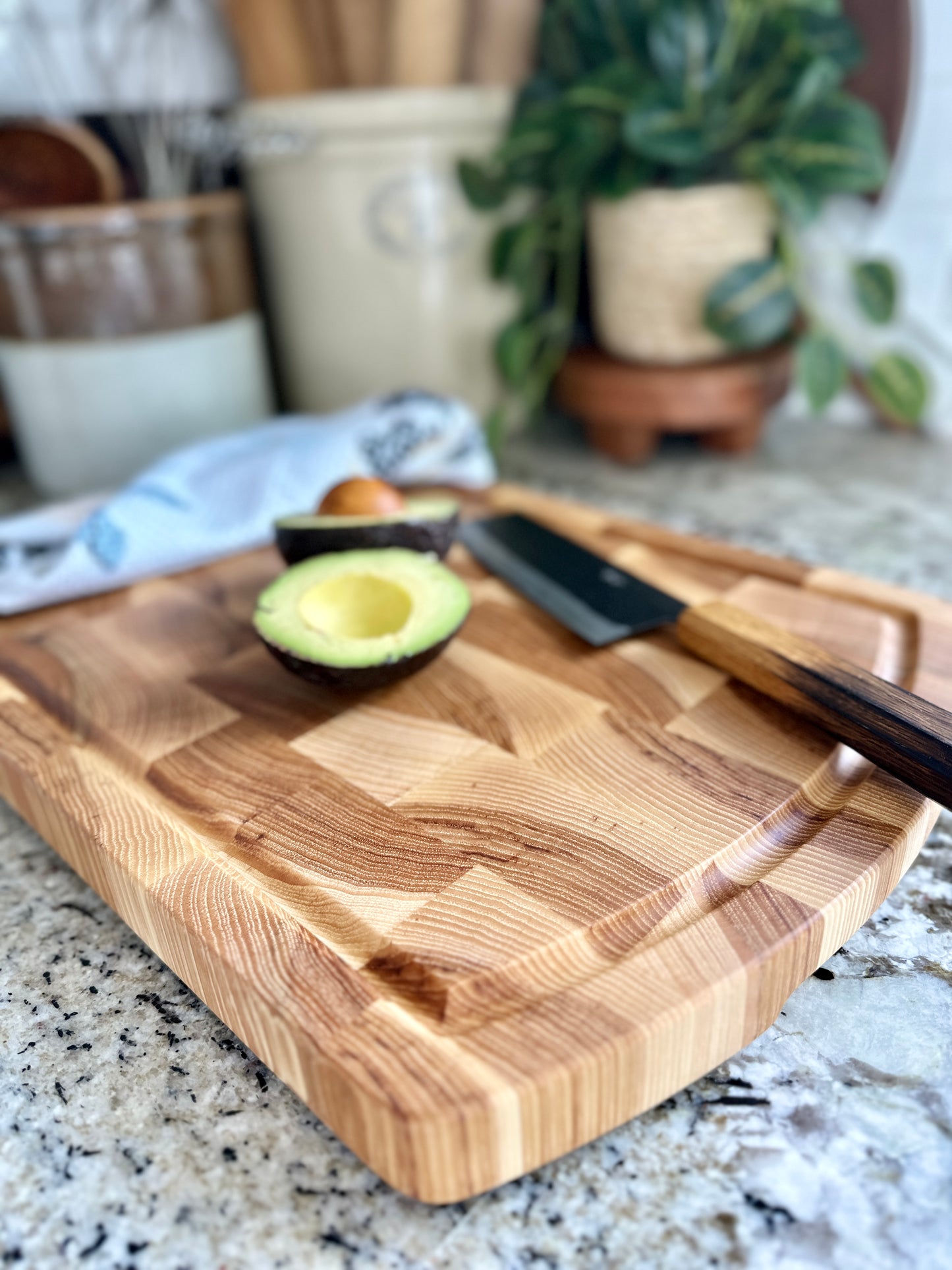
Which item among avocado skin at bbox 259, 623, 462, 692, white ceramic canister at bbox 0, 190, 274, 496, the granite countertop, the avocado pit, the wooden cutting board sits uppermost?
white ceramic canister at bbox 0, 190, 274, 496

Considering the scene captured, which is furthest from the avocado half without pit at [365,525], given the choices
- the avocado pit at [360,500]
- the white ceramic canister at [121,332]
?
the white ceramic canister at [121,332]

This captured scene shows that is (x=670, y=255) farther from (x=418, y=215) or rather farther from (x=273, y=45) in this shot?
(x=273, y=45)

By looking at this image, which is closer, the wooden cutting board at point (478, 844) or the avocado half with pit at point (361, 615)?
the wooden cutting board at point (478, 844)

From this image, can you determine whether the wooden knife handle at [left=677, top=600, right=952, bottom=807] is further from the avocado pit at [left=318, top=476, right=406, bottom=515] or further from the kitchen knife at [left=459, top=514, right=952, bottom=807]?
the avocado pit at [left=318, top=476, right=406, bottom=515]

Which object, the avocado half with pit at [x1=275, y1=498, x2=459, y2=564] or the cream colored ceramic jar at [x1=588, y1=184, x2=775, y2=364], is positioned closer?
the avocado half with pit at [x1=275, y1=498, x2=459, y2=564]

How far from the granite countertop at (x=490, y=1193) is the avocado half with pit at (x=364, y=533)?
1.10ft

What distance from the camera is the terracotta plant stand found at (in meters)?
1.22

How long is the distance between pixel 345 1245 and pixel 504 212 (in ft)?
4.05

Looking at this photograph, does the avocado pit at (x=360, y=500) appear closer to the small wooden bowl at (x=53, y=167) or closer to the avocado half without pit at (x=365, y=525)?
the avocado half without pit at (x=365, y=525)

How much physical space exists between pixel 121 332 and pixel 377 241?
357mm

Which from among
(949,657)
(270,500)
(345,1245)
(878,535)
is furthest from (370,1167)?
(878,535)

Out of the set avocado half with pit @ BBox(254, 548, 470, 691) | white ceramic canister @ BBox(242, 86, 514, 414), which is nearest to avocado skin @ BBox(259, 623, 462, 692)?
avocado half with pit @ BBox(254, 548, 470, 691)

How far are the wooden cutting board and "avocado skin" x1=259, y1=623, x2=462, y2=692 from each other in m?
0.03

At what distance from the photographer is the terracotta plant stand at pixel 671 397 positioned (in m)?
1.22
